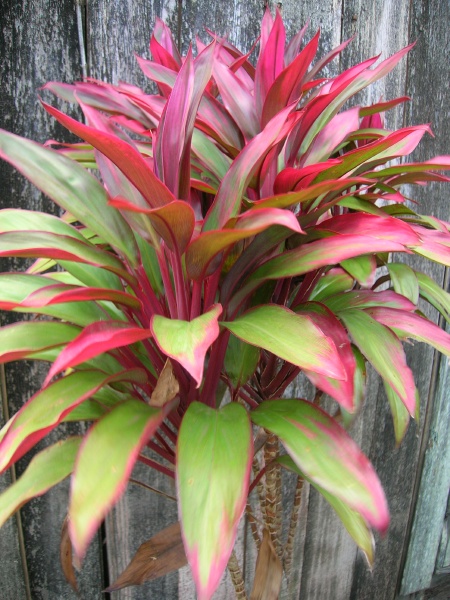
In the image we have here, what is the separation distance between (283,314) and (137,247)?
0.22 meters

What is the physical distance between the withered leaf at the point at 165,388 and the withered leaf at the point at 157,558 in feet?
0.93

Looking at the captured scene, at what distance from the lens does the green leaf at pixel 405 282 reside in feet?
2.19

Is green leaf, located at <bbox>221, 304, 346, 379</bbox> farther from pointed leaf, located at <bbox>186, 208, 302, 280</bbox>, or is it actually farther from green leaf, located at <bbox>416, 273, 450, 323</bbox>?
green leaf, located at <bbox>416, 273, 450, 323</bbox>

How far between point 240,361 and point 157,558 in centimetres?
33

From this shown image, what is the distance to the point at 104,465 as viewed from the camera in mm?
423

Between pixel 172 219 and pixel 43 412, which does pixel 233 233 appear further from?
pixel 43 412

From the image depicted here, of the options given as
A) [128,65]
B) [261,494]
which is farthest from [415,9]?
[261,494]


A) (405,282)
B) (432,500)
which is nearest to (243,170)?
(405,282)

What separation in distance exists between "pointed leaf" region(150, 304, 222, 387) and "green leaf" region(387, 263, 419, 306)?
0.31 m

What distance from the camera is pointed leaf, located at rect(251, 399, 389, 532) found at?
0.43 meters

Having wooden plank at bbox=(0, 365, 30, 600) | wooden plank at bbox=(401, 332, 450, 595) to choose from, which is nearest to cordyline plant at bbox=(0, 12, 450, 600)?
wooden plank at bbox=(0, 365, 30, 600)

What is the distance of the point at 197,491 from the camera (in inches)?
16.6

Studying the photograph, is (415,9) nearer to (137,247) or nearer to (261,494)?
(137,247)

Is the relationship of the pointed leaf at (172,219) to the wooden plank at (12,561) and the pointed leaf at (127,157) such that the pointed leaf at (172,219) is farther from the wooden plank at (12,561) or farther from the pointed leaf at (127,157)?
the wooden plank at (12,561)
